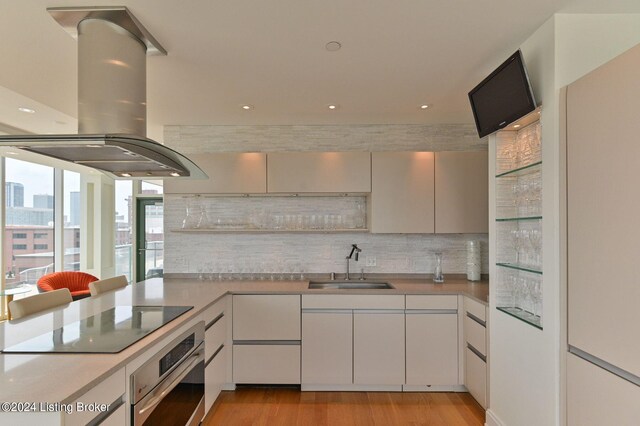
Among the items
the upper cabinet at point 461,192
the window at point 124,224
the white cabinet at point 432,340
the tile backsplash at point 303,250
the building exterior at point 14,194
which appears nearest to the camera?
the white cabinet at point 432,340

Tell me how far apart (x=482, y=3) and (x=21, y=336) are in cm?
279

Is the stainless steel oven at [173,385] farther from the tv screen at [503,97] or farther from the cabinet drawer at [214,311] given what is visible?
the tv screen at [503,97]

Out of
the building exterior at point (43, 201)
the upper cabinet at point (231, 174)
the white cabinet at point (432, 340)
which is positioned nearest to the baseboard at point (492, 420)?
the white cabinet at point (432, 340)

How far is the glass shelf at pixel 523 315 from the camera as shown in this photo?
1.98 metres

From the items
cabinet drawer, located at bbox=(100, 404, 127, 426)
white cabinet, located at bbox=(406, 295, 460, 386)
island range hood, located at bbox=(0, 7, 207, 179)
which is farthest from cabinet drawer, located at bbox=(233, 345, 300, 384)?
island range hood, located at bbox=(0, 7, 207, 179)

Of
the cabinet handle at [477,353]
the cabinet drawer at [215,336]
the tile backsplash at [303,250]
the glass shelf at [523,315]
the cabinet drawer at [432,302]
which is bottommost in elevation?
the cabinet handle at [477,353]

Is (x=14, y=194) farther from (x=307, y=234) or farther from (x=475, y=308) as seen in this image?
(x=475, y=308)

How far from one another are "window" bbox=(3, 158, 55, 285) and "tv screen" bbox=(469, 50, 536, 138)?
617 cm

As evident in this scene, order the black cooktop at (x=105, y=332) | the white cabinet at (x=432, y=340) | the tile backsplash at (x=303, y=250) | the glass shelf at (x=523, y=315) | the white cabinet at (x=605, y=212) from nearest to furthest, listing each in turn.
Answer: the white cabinet at (x=605, y=212)
the black cooktop at (x=105, y=332)
the glass shelf at (x=523, y=315)
the white cabinet at (x=432, y=340)
the tile backsplash at (x=303, y=250)

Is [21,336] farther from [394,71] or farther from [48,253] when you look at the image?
[48,253]

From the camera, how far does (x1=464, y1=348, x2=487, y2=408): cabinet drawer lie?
261 centimetres

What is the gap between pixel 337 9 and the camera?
5.73ft

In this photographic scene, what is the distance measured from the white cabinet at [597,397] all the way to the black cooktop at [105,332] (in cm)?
206

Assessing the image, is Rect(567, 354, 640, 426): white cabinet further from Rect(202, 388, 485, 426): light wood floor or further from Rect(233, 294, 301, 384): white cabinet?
Rect(233, 294, 301, 384): white cabinet
